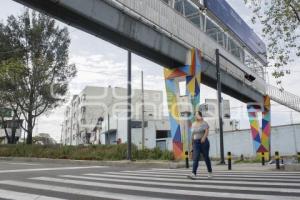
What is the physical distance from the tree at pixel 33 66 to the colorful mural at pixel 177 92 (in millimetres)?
13024

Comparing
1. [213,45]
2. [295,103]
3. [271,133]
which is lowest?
[271,133]

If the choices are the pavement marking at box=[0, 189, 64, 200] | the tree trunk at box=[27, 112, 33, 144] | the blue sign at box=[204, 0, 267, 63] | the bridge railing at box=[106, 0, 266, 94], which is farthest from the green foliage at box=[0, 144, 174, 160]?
the pavement marking at box=[0, 189, 64, 200]

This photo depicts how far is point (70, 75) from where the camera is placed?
30906 millimetres

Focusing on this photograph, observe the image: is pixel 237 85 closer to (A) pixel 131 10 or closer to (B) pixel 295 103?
(B) pixel 295 103

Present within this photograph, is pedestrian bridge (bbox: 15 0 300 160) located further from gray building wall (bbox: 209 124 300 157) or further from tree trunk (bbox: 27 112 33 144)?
tree trunk (bbox: 27 112 33 144)

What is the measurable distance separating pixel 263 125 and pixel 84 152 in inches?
727

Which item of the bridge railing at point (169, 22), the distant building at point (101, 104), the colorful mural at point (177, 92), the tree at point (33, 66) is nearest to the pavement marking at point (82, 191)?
the bridge railing at point (169, 22)

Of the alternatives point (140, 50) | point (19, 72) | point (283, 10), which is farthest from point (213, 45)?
point (19, 72)

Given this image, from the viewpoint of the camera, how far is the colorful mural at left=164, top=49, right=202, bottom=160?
18375 millimetres

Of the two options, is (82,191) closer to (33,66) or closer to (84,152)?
(84,152)

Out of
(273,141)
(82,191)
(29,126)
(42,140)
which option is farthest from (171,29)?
(42,140)

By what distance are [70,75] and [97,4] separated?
17562 mm

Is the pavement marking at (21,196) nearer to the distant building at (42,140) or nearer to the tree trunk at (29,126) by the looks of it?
the tree trunk at (29,126)

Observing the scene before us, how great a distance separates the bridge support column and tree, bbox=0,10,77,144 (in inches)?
652
